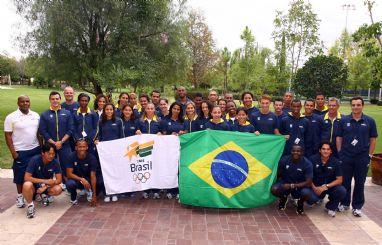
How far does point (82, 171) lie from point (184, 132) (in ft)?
6.85

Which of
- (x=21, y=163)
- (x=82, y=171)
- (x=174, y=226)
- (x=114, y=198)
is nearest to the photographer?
(x=174, y=226)

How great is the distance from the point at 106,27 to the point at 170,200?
44.3 feet

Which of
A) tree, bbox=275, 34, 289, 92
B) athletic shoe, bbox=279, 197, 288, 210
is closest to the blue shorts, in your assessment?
athletic shoe, bbox=279, 197, 288, 210

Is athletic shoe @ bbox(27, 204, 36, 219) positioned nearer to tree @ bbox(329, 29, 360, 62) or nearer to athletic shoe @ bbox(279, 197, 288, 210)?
athletic shoe @ bbox(279, 197, 288, 210)

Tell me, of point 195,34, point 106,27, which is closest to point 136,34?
point 106,27

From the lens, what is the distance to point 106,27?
692 inches

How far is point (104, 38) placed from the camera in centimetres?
1781

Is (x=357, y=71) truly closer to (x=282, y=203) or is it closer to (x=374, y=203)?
(x=374, y=203)

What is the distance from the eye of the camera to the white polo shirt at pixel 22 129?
582cm

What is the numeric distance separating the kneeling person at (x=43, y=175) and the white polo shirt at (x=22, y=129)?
28 cm

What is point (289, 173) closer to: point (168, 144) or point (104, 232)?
point (168, 144)

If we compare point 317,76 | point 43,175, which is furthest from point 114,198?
point 317,76

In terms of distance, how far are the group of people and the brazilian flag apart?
0.25 meters

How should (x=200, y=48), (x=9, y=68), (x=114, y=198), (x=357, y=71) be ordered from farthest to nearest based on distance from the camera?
(x=9, y=68)
(x=357, y=71)
(x=200, y=48)
(x=114, y=198)
